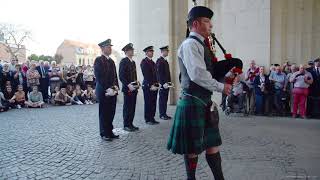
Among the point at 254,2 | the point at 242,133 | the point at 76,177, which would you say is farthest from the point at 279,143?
the point at 254,2

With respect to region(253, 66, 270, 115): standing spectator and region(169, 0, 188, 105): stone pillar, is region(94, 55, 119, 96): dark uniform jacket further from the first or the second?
region(169, 0, 188, 105): stone pillar

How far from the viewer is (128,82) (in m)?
7.61

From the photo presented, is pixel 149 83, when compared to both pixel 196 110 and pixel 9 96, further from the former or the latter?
pixel 9 96

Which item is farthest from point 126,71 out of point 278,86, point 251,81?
point 278,86

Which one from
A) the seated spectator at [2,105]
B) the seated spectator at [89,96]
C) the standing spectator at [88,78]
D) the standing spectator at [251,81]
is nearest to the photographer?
Answer: the standing spectator at [251,81]

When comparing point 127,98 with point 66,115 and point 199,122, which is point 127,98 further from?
point 199,122

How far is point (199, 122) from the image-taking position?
3447 mm

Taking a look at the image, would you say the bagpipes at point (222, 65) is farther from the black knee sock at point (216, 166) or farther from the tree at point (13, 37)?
the tree at point (13, 37)

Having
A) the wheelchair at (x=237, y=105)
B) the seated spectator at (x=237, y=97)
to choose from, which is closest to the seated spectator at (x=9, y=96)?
the wheelchair at (x=237, y=105)

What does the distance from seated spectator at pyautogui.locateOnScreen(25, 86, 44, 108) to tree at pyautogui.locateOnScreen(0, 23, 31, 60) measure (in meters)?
24.8

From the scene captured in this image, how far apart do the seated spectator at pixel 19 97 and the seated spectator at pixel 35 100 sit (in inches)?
7.1

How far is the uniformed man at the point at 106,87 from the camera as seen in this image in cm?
654

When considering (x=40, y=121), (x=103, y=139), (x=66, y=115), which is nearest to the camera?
(x=103, y=139)

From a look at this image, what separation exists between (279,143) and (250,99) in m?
4.26
